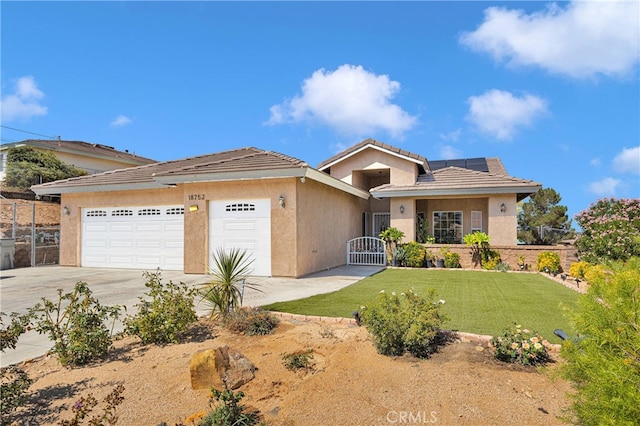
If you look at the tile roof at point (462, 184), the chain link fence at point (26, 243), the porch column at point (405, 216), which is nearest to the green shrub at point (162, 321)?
the porch column at point (405, 216)

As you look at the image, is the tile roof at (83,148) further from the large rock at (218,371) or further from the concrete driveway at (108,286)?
the large rock at (218,371)

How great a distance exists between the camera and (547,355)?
181 inches

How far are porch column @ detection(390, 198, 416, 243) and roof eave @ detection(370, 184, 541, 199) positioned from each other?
17.2 inches

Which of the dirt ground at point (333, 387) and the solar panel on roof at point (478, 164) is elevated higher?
the solar panel on roof at point (478, 164)

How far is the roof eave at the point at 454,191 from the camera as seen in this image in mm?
16048

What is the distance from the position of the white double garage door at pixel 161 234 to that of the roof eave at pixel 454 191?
7.63m

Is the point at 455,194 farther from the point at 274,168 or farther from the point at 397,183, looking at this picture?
the point at 274,168

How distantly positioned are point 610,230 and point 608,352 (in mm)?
12905

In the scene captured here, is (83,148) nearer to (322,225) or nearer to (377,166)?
(377,166)

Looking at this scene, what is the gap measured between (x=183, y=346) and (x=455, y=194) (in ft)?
49.4

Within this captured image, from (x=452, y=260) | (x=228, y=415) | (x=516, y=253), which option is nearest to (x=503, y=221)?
(x=516, y=253)

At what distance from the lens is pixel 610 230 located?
1227 cm

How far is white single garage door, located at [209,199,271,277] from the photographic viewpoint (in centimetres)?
1294
